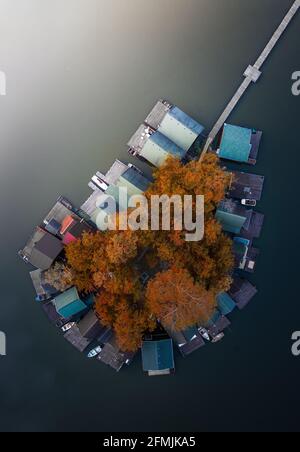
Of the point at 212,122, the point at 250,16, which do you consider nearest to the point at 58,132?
the point at 212,122

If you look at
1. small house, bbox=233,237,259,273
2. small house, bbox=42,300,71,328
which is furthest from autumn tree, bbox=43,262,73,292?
small house, bbox=233,237,259,273

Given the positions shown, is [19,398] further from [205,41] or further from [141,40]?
[205,41]

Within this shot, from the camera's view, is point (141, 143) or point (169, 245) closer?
point (169, 245)

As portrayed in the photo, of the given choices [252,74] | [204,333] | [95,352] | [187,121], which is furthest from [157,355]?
[252,74]

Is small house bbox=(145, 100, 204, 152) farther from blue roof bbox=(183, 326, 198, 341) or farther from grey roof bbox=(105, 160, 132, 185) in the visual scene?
blue roof bbox=(183, 326, 198, 341)

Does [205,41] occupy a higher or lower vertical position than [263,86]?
higher

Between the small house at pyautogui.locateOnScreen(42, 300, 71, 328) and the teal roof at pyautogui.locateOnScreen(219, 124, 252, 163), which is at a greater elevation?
the teal roof at pyautogui.locateOnScreen(219, 124, 252, 163)
